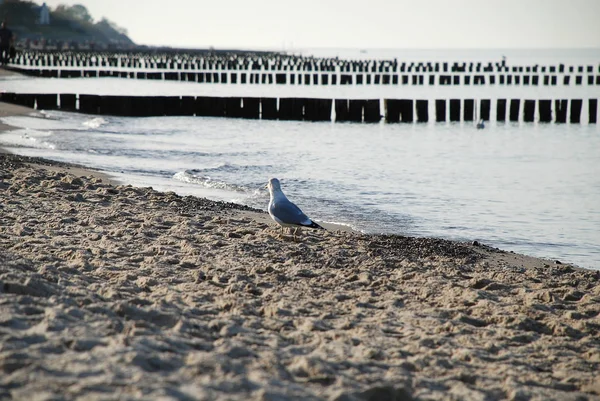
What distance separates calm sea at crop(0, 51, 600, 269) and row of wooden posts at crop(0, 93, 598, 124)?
44.4 inches

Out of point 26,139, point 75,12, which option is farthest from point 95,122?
point 75,12

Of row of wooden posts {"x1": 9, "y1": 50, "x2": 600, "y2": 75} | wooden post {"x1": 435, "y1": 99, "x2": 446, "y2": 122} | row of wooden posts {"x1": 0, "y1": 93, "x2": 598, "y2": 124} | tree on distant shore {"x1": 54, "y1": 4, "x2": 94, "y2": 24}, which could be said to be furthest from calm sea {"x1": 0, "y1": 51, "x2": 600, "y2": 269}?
tree on distant shore {"x1": 54, "y1": 4, "x2": 94, "y2": 24}

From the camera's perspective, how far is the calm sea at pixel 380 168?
371 inches

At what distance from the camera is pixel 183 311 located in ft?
15.5

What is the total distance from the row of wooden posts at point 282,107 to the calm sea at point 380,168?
3.70 ft

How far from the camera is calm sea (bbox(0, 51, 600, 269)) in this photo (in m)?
9.42

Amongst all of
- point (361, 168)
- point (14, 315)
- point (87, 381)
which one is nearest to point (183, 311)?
point (14, 315)

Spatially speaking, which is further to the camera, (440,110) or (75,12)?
(75,12)

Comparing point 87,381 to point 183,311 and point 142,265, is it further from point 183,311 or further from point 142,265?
point 142,265

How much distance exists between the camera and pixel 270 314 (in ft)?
16.1

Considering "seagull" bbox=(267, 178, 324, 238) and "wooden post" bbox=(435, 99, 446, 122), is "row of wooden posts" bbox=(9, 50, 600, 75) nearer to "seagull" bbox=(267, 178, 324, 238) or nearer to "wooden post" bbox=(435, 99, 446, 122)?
"wooden post" bbox=(435, 99, 446, 122)

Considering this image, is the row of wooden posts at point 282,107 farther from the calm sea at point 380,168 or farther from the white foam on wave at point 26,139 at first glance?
the white foam on wave at point 26,139

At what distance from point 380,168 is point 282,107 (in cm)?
1145

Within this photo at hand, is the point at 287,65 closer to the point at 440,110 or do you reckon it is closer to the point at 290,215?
the point at 440,110
